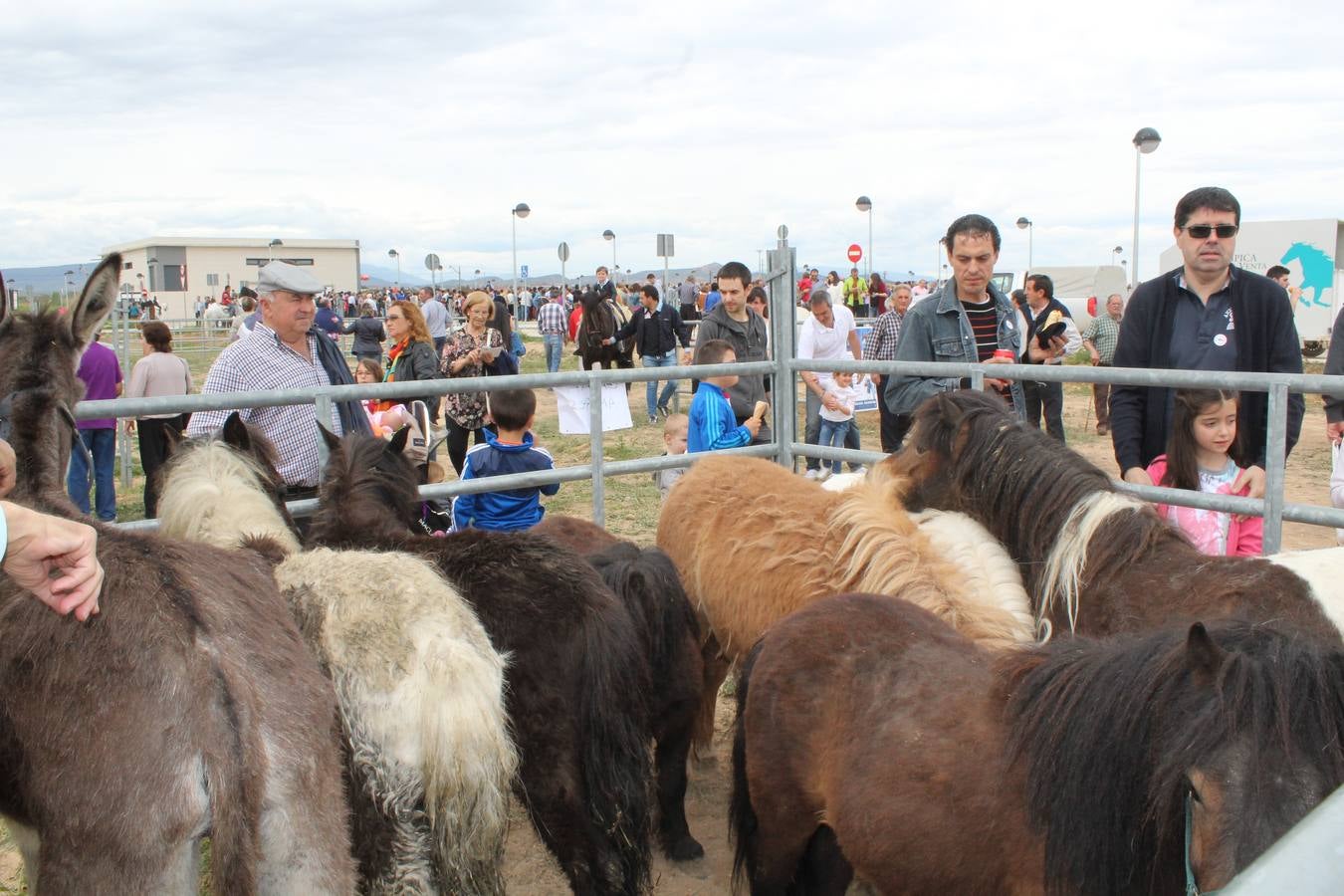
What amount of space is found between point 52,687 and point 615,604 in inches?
62.5

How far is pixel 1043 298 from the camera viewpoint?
37.6 ft

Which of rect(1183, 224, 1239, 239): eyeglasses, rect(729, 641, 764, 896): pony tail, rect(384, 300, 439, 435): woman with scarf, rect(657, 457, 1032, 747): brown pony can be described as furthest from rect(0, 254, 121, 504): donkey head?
rect(384, 300, 439, 435): woman with scarf

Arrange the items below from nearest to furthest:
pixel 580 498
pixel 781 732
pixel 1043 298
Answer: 1. pixel 781 732
2. pixel 580 498
3. pixel 1043 298

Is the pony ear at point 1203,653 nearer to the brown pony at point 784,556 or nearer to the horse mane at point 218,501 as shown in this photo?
the brown pony at point 784,556

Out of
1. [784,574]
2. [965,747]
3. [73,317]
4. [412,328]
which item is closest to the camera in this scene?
[965,747]

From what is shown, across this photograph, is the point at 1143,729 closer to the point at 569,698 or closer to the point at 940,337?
the point at 569,698

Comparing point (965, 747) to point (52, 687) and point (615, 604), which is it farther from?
point (52, 687)

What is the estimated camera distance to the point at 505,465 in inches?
188

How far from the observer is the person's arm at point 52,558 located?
153 centimetres

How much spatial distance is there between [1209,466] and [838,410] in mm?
4066

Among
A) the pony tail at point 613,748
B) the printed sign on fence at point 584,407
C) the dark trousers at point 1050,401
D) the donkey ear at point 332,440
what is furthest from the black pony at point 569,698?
the dark trousers at point 1050,401

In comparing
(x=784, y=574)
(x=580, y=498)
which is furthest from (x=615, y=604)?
(x=580, y=498)

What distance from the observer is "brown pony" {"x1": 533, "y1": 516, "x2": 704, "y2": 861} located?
132 inches

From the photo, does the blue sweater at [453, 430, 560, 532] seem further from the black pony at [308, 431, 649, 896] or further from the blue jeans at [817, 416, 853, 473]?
the blue jeans at [817, 416, 853, 473]
